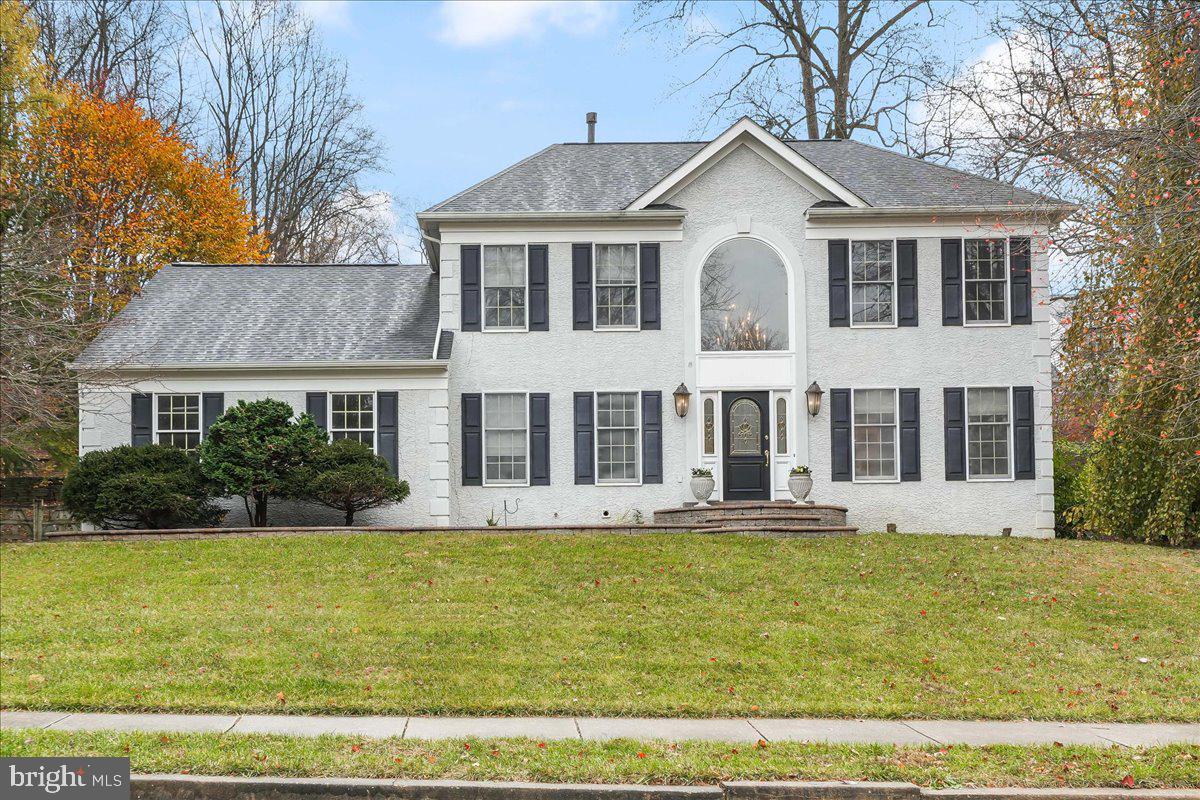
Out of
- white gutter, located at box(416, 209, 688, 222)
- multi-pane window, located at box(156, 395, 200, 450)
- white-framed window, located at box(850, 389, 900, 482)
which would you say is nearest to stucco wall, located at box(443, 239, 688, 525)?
white gutter, located at box(416, 209, 688, 222)

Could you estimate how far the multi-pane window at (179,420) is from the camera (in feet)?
60.1

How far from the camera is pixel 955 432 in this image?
18594mm

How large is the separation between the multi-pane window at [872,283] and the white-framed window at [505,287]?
6.27m

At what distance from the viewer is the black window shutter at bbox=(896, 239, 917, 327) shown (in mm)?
18750

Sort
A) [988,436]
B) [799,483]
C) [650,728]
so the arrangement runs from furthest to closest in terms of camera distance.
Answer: [988,436] < [799,483] < [650,728]

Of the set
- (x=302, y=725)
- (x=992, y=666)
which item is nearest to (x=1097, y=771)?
(x=992, y=666)

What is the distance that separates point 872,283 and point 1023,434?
13.2ft

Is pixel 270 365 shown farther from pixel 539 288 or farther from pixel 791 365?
pixel 791 365

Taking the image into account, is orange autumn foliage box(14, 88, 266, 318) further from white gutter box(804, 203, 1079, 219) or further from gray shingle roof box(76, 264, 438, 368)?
white gutter box(804, 203, 1079, 219)

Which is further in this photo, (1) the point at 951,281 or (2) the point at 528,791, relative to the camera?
(1) the point at 951,281

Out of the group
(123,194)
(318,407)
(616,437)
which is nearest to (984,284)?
(616,437)

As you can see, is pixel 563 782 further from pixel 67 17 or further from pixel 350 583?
pixel 67 17

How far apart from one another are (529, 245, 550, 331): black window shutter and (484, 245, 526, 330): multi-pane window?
0.53 ft

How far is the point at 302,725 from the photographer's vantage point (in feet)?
24.1
